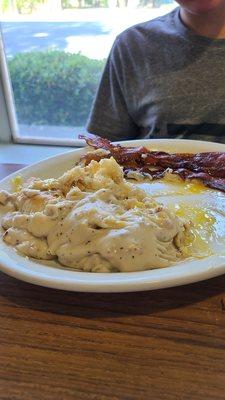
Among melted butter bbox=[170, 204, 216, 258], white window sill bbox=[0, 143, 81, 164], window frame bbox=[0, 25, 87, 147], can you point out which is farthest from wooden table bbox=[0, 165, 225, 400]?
window frame bbox=[0, 25, 87, 147]

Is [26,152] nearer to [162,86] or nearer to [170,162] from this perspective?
[162,86]

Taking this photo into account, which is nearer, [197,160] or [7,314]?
[7,314]

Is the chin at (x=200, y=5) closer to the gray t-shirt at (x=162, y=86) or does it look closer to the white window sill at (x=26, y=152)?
the gray t-shirt at (x=162, y=86)

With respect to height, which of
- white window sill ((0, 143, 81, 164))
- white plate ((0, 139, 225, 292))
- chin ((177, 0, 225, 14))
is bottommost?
white window sill ((0, 143, 81, 164))

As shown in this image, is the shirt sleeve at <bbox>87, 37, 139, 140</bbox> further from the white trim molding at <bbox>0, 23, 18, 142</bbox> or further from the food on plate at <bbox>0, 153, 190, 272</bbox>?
the white trim molding at <bbox>0, 23, 18, 142</bbox>

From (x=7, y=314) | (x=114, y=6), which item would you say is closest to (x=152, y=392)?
(x=7, y=314)

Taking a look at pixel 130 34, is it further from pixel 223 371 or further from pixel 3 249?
pixel 223 371

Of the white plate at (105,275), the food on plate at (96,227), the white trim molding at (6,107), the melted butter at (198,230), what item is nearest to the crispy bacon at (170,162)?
the melted butter at (198,230)
